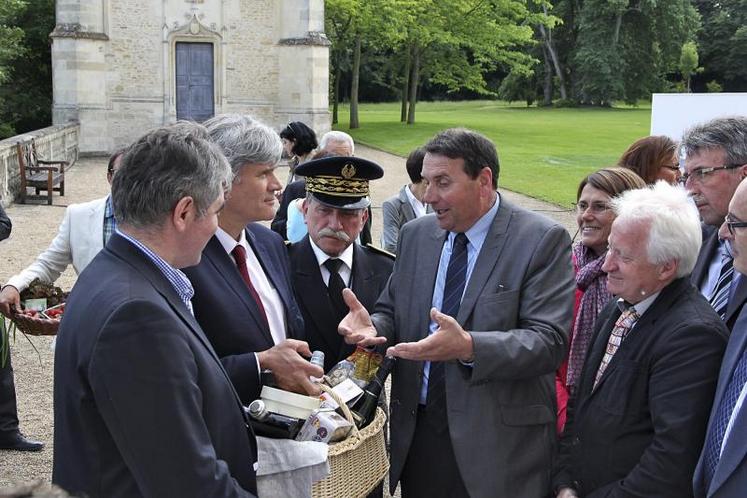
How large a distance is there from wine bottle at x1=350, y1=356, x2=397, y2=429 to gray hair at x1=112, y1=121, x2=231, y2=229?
1141 millimetres

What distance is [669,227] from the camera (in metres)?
3.09

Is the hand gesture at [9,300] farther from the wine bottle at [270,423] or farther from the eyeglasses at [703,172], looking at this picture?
the eyeglasses at [703,172]

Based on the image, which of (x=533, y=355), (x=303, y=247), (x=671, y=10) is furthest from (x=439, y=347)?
(x=671, y=10)

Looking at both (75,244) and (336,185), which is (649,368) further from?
(75,244)

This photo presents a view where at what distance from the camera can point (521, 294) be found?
3.44 metres

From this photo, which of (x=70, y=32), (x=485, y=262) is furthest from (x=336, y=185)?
(x=70, y=32)

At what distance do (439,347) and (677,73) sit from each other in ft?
249

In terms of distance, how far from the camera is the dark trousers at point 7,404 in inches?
243

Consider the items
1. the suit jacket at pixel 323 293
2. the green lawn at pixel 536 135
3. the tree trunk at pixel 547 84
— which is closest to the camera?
the suit jacket at pixel 323 293

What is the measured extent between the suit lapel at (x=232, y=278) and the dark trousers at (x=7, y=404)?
11.8ft

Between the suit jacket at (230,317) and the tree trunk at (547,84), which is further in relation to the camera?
the tree trunk at (547,84)

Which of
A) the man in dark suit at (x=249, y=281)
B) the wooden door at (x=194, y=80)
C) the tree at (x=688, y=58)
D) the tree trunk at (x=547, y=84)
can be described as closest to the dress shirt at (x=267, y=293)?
the man in dark suit at (x=249, y=281)

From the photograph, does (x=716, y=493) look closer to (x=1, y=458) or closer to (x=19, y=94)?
(x=1, y=458)

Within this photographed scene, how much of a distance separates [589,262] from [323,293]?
1.38m
